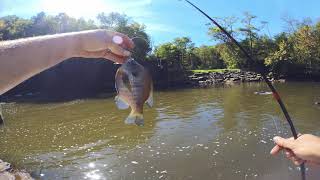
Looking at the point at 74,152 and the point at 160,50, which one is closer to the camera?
the point at 74,152

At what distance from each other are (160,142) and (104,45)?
16.7m

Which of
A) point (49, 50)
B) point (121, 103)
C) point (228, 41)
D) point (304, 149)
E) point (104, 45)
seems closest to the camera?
point (49, 50)

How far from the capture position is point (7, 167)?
14336 millimetres

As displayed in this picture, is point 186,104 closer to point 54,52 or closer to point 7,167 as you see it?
point 7,167

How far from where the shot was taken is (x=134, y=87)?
2.91 meters

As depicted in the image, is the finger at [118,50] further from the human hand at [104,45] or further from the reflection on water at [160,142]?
the reflection on water at [160,142]

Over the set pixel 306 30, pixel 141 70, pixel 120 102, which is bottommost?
pixel 120 102

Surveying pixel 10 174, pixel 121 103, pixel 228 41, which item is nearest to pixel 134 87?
pixel 121 103

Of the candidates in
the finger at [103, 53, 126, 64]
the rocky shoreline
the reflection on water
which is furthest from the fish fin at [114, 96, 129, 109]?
the rocky shoreline

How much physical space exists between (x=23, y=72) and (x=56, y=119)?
1074 inches

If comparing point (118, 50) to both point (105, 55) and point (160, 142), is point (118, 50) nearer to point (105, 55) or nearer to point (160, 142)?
point (105, 55)

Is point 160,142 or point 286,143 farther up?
point 286,143

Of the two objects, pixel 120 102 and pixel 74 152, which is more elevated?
pixel 120 102

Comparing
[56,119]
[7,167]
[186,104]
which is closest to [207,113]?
[186,104]
